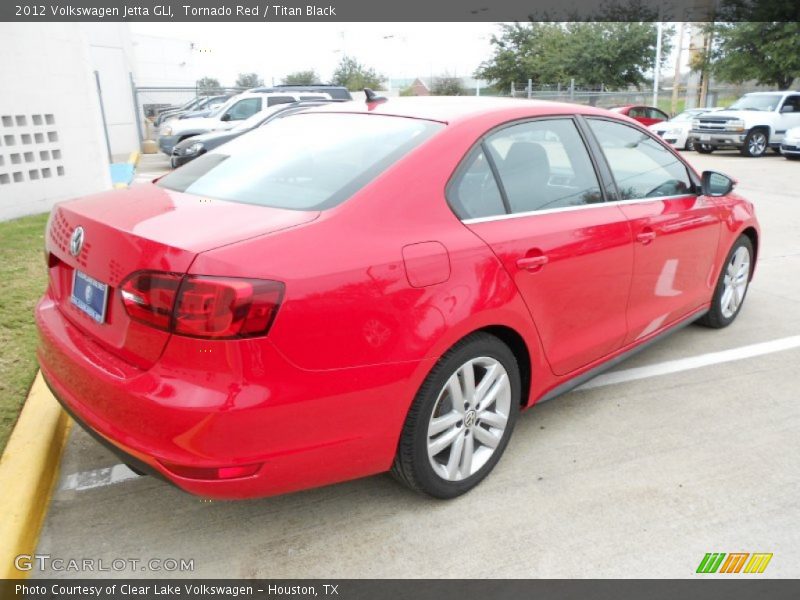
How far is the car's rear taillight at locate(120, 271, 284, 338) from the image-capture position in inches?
80.7

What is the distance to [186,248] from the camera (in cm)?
212

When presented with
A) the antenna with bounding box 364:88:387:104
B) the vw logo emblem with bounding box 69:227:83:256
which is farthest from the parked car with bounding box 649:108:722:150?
the vw logo emblem with bounding box 69:227:83:256

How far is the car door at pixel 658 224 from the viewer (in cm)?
356

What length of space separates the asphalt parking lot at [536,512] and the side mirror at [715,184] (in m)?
1.35

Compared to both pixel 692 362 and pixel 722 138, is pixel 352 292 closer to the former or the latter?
pixel 692 362

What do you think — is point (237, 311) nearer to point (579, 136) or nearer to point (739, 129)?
point (579, 136)

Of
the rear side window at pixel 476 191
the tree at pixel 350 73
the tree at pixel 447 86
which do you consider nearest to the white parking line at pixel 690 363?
the rear side window at pixel 476 191

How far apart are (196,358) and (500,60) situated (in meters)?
49.0

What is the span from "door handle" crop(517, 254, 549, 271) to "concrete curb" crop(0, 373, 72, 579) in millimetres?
2247

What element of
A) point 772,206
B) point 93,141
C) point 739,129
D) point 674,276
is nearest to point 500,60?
point 739,129

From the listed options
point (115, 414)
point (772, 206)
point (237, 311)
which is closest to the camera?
point (237, 311)

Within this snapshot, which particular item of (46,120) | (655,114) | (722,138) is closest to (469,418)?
(46,120)

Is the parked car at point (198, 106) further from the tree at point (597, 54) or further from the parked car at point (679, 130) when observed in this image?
the tree at point (597, 54)

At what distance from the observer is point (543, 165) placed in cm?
324
